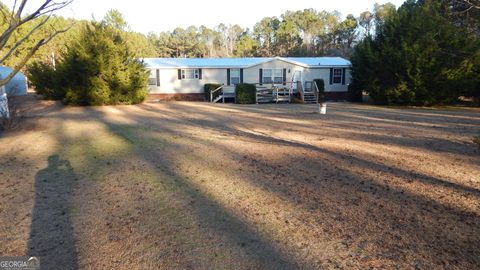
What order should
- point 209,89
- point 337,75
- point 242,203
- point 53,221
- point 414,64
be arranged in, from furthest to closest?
point 337,75 < point 209,89 < point 414,64 < point 242,203 < point 53,221

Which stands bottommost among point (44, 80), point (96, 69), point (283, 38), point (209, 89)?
point (209, 89)

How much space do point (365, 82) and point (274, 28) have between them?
57.0 meters

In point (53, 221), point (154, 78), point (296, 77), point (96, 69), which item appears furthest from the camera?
point (296, 77)

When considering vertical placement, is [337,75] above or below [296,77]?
above

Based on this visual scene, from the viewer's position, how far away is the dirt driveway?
3264 millimetres

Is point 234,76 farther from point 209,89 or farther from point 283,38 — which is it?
point 283,38

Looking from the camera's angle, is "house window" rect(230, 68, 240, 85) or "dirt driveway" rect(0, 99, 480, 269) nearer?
"dirt driveway" rect(0, 99, 480, 269)

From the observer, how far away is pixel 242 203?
4551 mm

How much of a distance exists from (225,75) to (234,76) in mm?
699

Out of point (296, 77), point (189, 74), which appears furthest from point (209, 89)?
point (296, 77)

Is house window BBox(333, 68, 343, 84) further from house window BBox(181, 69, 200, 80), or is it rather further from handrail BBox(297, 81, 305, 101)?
house window BBox(181, 69, 200, 80)

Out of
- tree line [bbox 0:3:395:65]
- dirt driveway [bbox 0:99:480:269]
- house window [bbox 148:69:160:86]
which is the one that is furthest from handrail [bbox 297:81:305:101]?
tree line [bbox 0:3:395:65]

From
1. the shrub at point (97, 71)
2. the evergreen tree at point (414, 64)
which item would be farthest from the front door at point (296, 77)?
the shrub at point (97, 71)

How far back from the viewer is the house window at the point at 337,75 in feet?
87.5
